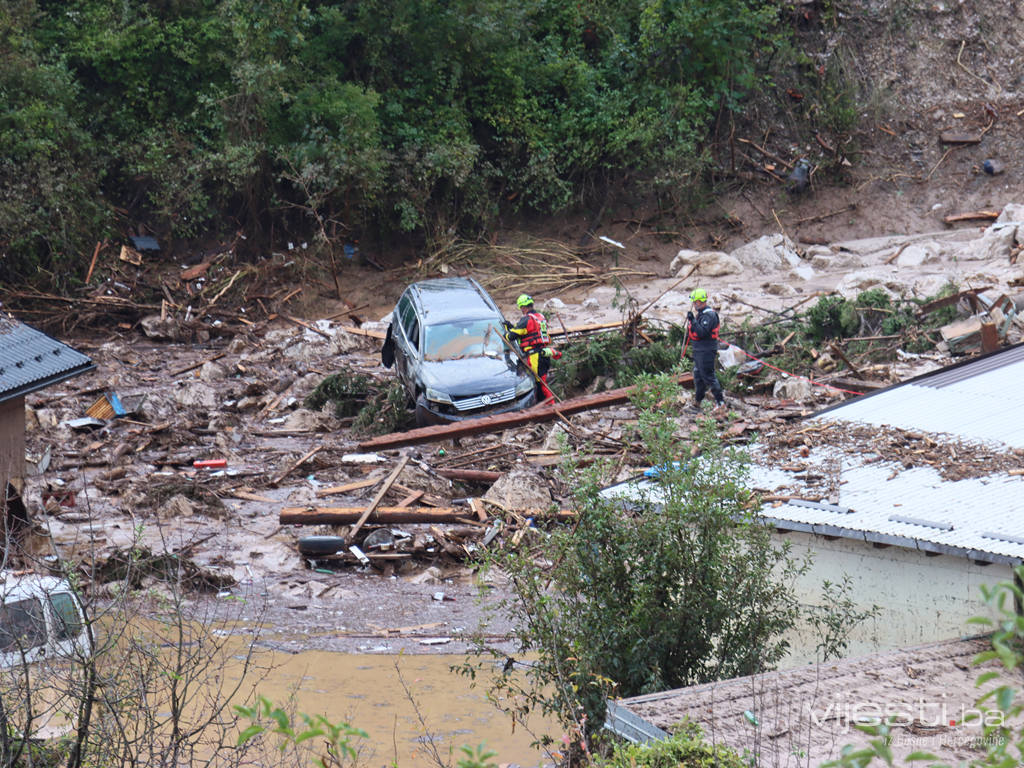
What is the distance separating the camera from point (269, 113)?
72.0 ft

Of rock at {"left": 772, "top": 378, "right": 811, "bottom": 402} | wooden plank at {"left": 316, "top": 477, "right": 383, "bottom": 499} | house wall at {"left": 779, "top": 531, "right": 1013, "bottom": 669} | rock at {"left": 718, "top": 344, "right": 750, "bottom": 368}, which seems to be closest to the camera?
house wall at {"left": 779, "top": 531, "right": 1013, "bottom": 669}

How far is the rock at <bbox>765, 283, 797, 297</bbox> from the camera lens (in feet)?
63.3

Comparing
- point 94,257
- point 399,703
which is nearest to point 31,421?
point 94,257

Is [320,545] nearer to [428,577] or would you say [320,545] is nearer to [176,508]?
[428,577]

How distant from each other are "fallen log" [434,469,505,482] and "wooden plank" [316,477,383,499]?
0.84m

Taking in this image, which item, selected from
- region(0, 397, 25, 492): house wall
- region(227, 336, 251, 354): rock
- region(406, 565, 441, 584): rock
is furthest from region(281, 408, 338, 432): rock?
Answer: region(0, 397, 25, 492): house wall

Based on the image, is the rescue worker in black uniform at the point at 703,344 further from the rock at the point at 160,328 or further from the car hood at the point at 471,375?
the rock at the point at 160,328

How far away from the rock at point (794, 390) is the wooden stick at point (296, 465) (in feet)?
23.0

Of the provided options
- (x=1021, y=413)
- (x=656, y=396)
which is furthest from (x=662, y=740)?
(x=1021, y=413)

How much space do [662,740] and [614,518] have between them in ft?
6.08

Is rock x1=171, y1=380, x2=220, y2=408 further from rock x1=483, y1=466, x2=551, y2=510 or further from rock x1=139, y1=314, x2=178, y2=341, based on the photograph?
rock x1=483, y1=466, x2=551, y2=510

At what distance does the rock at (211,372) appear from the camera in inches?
667

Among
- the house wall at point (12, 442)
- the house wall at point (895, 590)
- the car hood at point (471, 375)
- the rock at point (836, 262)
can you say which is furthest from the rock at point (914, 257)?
the house wall at point (12, 442)

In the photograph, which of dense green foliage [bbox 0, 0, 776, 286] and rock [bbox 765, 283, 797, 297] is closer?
rock [bbox 765, 283, 797, 297]
